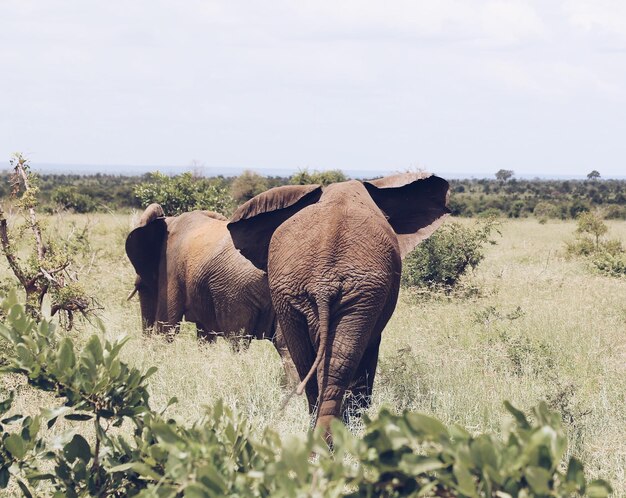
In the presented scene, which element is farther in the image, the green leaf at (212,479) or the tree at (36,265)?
the tree at (36,265)

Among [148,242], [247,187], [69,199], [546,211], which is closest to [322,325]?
[148,242]

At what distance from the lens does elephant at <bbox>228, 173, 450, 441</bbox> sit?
191 inches

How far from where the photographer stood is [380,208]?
5.82 m

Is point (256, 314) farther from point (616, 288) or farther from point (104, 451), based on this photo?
point (616, 288)

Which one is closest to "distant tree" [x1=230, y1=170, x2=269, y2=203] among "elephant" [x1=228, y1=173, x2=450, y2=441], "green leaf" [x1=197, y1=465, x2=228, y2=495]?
"elephant" [x1=228, y1=173, x2=450, y2=441]

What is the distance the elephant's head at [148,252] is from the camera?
818 centimetres

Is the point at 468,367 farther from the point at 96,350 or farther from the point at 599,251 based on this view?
the point at 599,251

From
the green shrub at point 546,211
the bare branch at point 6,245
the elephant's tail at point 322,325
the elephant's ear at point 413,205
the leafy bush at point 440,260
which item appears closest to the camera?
the elephant's tail at point 322,325

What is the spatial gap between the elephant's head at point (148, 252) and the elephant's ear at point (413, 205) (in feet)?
10.1

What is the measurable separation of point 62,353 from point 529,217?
40.9 metres

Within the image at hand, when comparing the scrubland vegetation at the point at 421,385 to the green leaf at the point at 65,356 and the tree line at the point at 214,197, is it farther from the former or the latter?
the tree line at the point at 214,197

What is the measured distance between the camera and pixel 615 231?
2817cm

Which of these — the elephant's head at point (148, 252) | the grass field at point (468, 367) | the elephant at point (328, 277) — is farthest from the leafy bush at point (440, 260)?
the elephant at point (328, 277)

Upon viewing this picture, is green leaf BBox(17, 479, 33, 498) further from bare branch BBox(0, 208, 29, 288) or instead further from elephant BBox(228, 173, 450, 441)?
bare branch BBox(0, 208, 29, 288)
